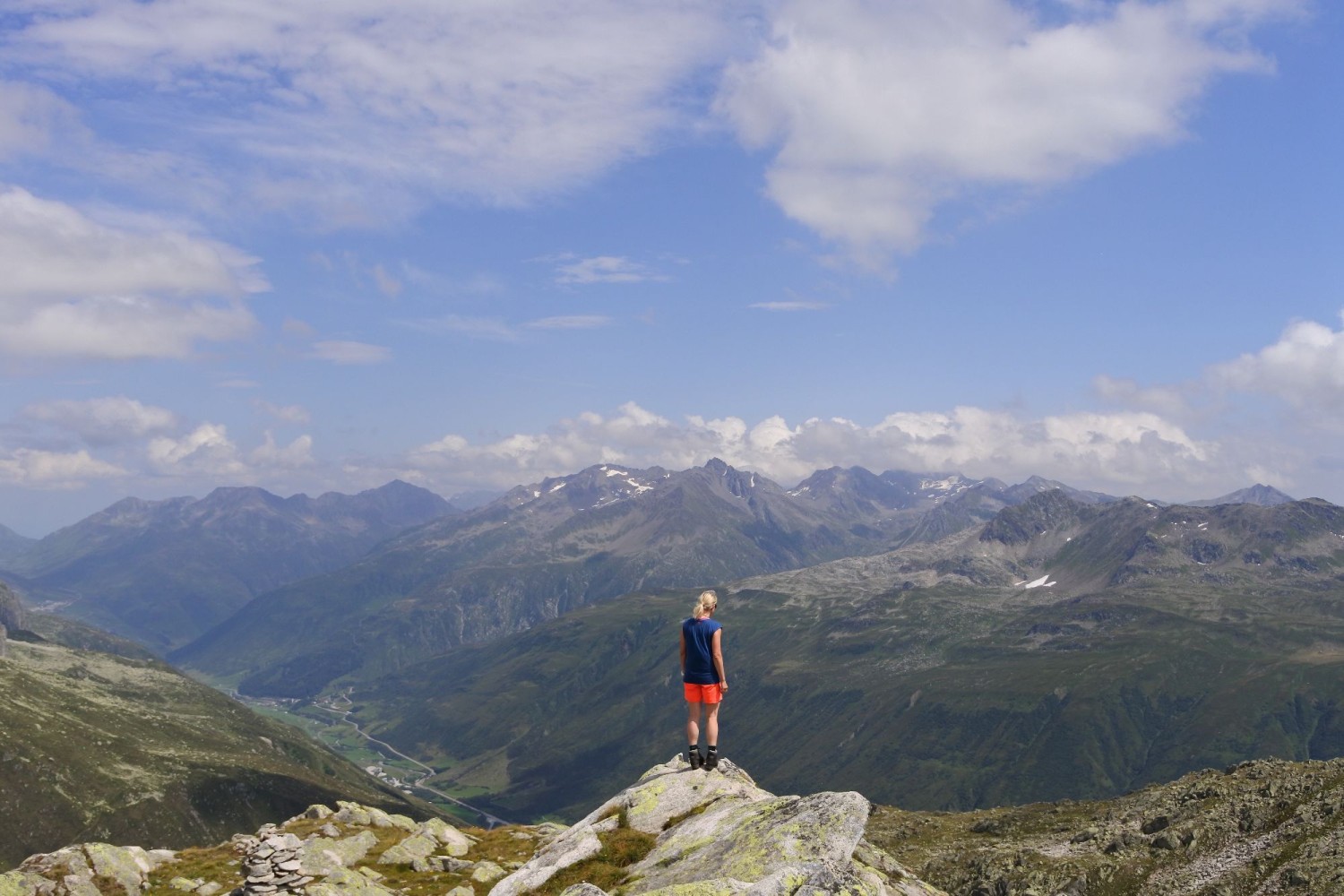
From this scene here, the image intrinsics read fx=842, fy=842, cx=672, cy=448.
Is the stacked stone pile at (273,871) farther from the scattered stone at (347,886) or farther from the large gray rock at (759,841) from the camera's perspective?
the large gray rock at (759,841)

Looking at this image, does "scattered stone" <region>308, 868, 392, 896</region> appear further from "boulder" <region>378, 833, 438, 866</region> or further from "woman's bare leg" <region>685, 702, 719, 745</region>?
"woman's bare leg" <region>685, 702, 719, 745</region>

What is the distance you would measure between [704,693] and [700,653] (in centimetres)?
176

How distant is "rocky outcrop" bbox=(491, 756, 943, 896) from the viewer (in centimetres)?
2459

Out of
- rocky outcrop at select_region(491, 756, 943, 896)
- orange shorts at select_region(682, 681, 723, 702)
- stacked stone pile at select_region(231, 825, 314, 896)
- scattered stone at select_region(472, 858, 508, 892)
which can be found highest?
orange shorts at select_region(682, 681, 723, 702)

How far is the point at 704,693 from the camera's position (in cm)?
3419

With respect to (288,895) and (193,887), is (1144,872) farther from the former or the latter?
(193,887)

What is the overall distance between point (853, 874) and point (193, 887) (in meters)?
61.3

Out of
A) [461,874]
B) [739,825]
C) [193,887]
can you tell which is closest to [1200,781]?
[461,874]

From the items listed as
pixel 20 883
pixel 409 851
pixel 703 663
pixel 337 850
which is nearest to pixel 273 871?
pixel 409 851

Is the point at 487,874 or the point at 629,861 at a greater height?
the point at 629,861

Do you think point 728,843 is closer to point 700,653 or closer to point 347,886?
point 700,653

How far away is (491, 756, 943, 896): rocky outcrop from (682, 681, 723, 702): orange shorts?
3.88 metres

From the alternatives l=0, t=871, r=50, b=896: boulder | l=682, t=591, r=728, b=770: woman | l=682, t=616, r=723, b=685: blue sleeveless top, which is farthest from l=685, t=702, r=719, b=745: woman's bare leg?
l=0, t=871, r=50, b=896: boulder

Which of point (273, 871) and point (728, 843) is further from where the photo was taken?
point (273, 871)
